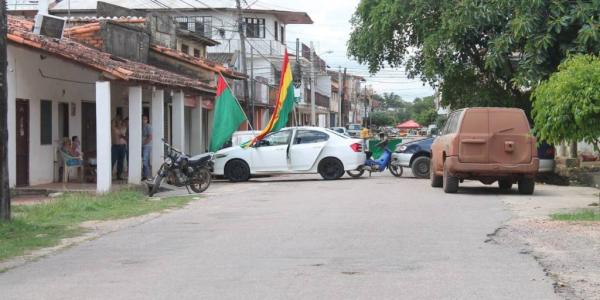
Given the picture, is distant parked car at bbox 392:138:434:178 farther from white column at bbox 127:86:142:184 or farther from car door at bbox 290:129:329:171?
white column at bbox 127:86:142:184

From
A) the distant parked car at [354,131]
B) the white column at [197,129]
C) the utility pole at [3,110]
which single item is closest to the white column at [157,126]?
the white column at [197,129]

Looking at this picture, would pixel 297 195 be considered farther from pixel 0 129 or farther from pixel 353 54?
pixel 353 54

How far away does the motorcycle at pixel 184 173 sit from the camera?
17.0m

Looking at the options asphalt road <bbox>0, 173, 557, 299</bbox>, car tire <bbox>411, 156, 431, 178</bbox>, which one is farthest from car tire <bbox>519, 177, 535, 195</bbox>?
car tire <bbox>411, 156, 431, 178</bbox>

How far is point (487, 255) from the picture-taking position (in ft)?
27.3

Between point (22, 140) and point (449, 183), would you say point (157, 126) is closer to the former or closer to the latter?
point (22, 140)

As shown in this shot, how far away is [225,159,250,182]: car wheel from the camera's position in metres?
21.2

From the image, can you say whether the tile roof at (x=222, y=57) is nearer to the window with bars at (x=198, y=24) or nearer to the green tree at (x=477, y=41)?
the window with bars at (x=198, y=24)

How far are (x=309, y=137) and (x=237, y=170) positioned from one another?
2369 millimetres

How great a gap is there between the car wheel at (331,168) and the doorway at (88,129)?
6.74 m

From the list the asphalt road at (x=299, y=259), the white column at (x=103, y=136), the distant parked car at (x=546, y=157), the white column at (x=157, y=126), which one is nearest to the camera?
the asphalt road at (x=299, y=259)

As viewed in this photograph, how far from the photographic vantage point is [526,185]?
16.2m

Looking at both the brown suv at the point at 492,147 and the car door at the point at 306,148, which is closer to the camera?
the brown suv at the point at 492,147

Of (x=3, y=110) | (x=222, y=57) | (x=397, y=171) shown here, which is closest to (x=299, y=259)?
(x=3, y=110)
